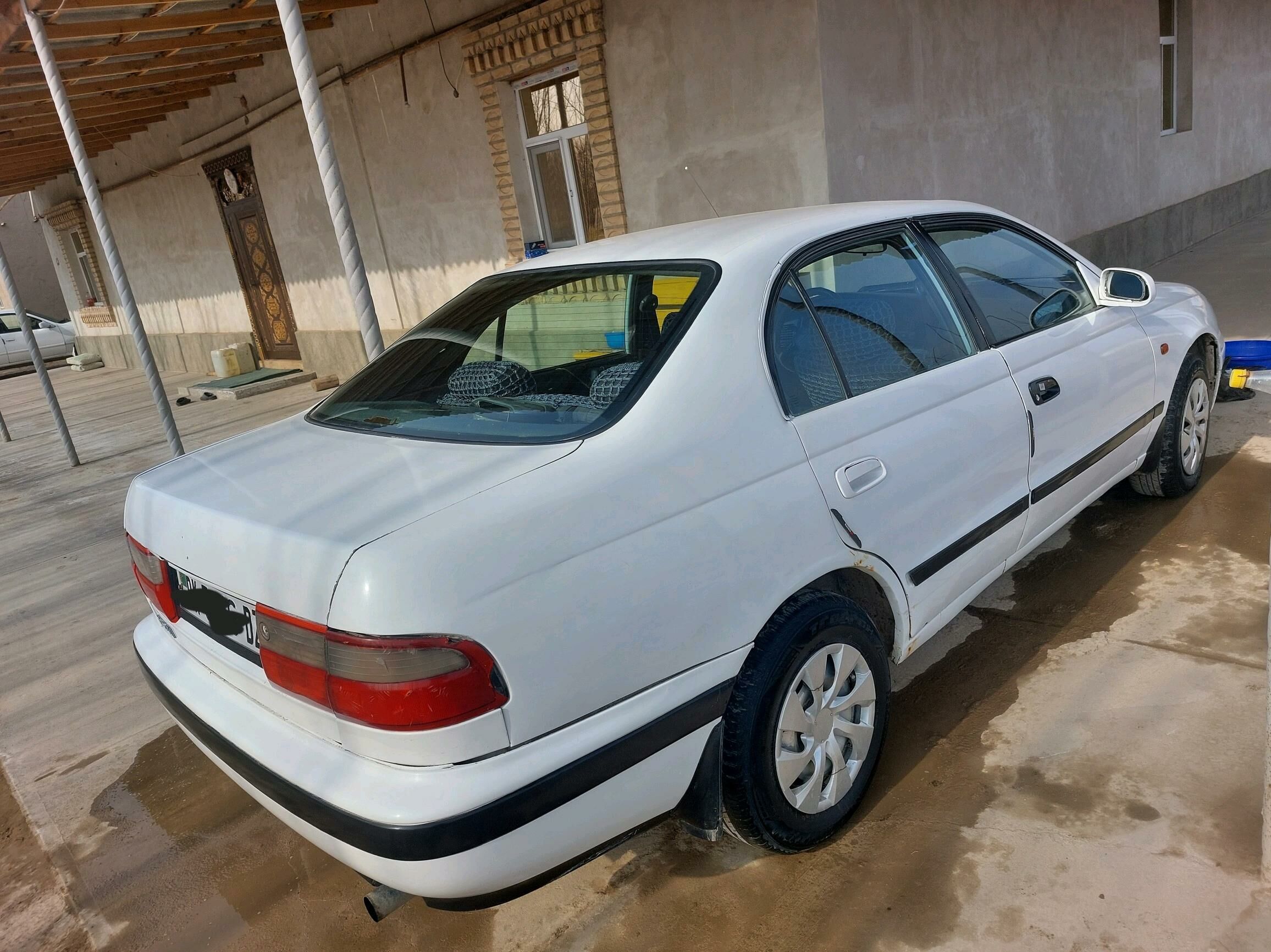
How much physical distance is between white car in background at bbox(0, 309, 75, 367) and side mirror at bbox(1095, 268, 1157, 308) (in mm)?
22913

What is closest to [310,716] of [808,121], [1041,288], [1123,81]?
[1041,288]

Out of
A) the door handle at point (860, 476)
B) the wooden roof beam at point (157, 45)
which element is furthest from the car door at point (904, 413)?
the wooden roof beam at point (157, 45)

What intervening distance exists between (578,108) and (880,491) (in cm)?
581

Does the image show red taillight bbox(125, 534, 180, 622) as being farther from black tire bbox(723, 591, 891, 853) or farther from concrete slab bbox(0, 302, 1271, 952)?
black tire bbox(723, 591, 891, 853)

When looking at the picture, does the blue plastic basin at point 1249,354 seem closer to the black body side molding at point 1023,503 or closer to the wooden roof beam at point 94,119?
the black body side molding at point 1023,503

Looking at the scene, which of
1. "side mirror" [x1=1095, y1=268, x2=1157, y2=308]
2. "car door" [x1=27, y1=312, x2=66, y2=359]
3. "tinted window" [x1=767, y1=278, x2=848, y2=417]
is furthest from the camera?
"car door" [x1=27, y1=312, x2=66, y2=359]

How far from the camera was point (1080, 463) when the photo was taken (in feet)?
10.2

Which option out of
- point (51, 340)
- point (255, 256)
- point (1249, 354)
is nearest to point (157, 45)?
point (255, 256)

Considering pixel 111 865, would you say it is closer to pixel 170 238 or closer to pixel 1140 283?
pixel 1140 283

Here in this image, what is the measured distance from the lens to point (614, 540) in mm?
1773

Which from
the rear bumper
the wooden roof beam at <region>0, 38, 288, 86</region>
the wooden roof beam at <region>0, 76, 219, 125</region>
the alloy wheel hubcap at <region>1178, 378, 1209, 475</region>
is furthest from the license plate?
the wooden roof beam at <region>0, 76, 219, 125</region>

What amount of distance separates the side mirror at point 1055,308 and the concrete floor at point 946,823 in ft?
3.31

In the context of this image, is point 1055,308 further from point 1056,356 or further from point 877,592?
point 877,592

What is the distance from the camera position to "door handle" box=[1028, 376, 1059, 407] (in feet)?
9.29
